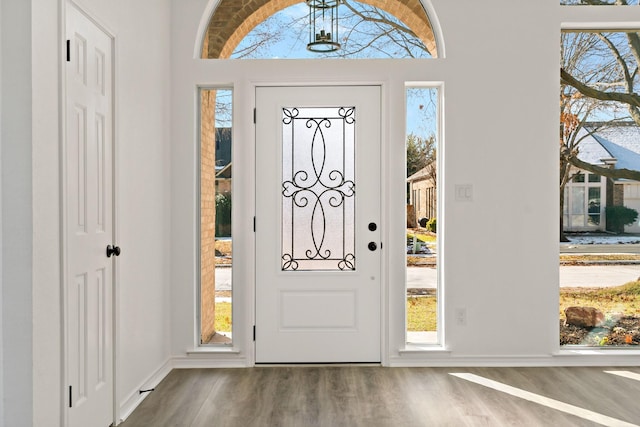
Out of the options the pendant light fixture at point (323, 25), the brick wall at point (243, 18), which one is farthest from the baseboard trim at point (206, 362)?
the pendant light fixture at point (323, 25)

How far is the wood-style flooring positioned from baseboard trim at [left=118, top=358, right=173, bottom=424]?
0.05m

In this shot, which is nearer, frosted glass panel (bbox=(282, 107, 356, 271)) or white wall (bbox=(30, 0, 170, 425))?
white wall (bbox=(30, 0, 170, 425))

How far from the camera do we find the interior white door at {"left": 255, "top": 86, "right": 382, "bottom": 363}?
4.25 m

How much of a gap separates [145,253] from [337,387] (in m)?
1.50

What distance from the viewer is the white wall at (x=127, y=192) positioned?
2.28 m

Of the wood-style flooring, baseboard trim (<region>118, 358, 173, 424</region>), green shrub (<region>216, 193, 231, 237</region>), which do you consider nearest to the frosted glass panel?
green shrub (<region>216, 193, 231, 237</region>)

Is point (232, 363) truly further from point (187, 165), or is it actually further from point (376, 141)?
point (376, 141)

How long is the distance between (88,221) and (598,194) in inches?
141

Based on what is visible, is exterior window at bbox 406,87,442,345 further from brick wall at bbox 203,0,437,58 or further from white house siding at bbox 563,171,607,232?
white house siding at bbox 563,171,607,232

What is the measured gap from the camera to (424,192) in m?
4.31

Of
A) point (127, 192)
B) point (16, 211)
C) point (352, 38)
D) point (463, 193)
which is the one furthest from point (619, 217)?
point (16, 211)

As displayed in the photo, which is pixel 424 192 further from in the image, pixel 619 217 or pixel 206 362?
pixel 206 362

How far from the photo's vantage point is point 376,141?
4.25 metres

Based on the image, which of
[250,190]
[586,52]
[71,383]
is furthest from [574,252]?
[71,383]
